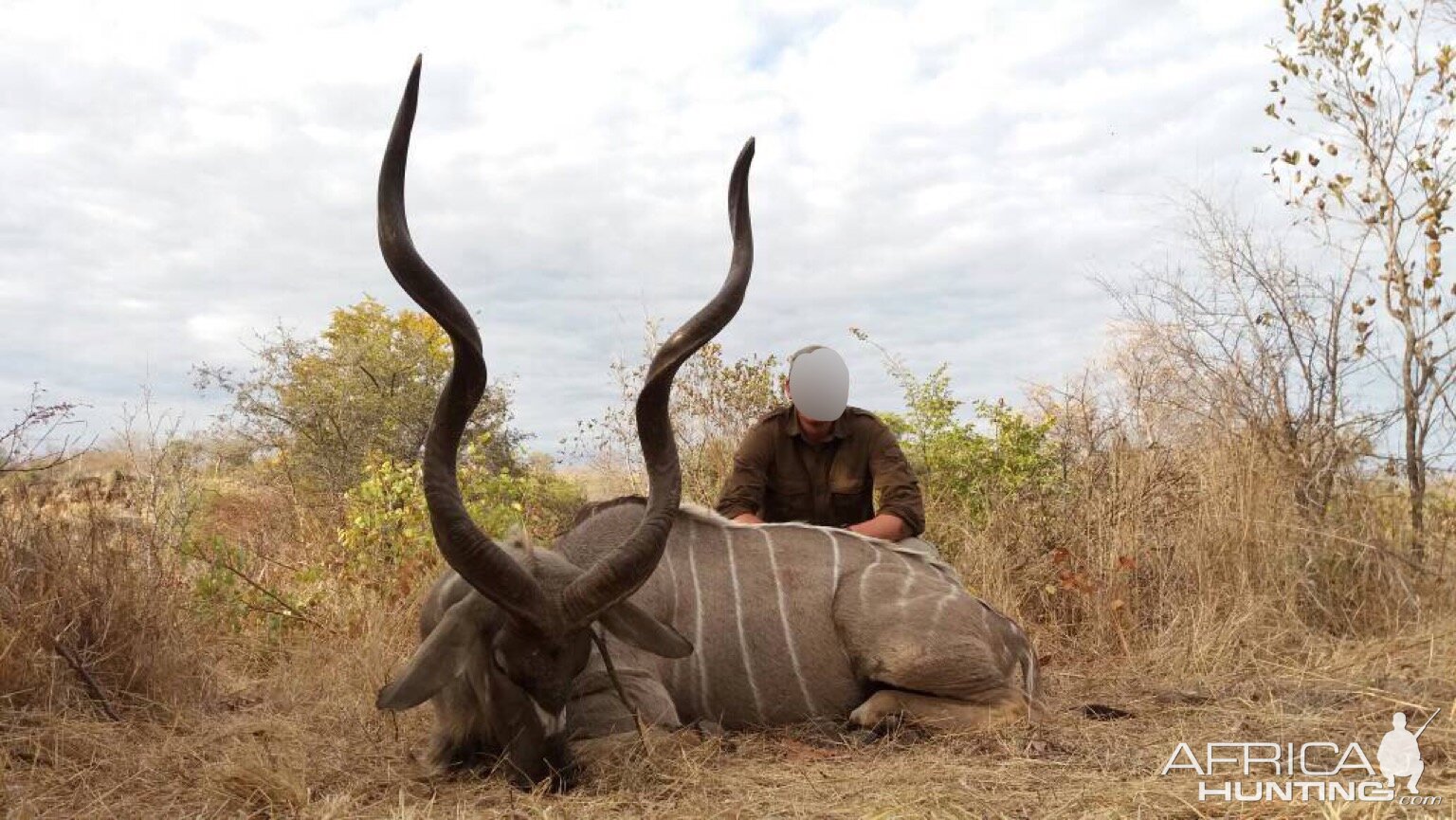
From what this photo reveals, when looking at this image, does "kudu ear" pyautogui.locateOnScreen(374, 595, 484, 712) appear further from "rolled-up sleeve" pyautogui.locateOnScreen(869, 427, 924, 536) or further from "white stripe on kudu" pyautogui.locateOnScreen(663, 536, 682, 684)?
"rolled-up sleeve" pyautogui.locateOnScreen(869, 427, 924, 536)

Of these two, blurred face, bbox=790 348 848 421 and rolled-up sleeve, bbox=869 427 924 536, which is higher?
blurred face, bbox=790 348 848 421

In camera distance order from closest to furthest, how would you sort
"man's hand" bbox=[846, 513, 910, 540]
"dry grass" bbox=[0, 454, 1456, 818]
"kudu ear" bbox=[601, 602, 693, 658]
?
"dry grass" bbox=[0, 454, 1456, 818]
"kudu ear" bbox=[601, 602, 693, 658]
"man's hand" bbox=[846, 513, 910, 540]

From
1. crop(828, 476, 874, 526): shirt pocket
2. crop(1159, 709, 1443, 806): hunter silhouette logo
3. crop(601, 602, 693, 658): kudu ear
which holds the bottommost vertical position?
crop(1159, 709, 1443, 806): hunter silhouette logo

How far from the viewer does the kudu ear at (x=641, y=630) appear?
132 inches

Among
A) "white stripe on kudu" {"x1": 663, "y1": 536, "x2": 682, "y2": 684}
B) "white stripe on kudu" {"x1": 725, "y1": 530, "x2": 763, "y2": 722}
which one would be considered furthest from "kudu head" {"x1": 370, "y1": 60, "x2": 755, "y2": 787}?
"white stripe on kudu" {"x1": 725, "y1": 530, "x2": 763, "y2": 722}

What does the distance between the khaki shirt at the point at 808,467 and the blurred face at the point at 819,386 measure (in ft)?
0.48

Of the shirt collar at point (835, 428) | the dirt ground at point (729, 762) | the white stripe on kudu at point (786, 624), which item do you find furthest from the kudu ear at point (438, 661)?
the shirt collar at point (835, 428)

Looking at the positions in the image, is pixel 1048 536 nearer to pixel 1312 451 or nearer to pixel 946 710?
pixel 1312 451

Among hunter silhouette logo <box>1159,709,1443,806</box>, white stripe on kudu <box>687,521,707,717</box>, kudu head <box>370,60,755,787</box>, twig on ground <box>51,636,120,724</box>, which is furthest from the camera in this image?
white stripe on kudu <box>687,521,707,717</box>

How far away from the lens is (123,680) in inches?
147

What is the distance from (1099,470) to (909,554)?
2373 millimetres

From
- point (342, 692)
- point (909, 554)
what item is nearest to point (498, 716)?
point (342, 692)

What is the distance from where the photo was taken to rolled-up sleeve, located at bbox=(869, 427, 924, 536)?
459cm

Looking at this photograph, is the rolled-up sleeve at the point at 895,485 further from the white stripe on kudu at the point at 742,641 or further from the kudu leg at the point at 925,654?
the white stripe on kudu at the point at 742,641
